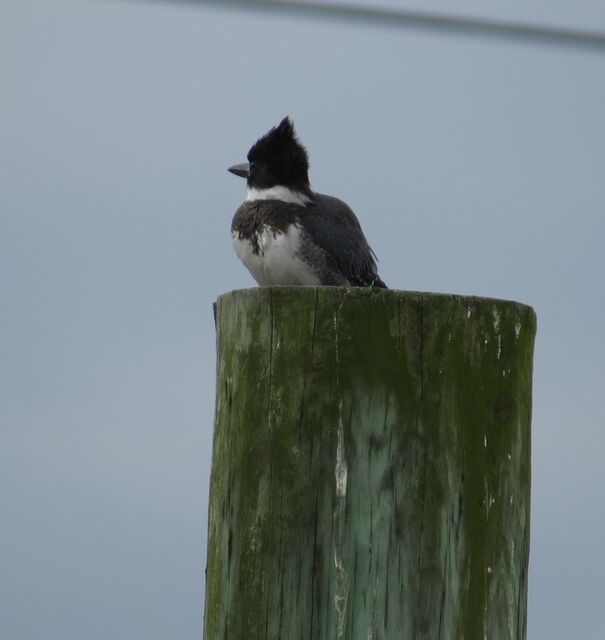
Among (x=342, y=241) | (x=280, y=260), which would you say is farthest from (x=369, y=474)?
(x=342, y=241)

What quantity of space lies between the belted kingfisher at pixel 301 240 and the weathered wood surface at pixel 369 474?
115 inches

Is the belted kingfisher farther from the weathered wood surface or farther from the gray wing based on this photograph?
the weathered wood surface

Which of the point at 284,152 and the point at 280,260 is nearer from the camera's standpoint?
the point at 280,260

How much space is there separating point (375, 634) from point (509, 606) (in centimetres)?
38

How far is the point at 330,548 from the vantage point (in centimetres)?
314

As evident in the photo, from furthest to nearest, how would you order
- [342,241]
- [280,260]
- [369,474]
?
[342,241], [280,260], [369,474]

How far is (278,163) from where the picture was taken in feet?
22.9

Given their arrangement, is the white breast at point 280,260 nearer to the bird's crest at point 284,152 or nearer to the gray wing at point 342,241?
the gray wing at point 342,241

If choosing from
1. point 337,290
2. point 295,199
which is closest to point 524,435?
point 337,290

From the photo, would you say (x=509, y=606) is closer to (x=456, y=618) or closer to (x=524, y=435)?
(x=456, y=618)

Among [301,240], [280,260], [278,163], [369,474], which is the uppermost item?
[278,163]

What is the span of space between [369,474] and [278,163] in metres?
4.03

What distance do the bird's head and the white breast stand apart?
69 centimetres

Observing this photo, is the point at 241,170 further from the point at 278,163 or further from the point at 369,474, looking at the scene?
the point at 369,474
